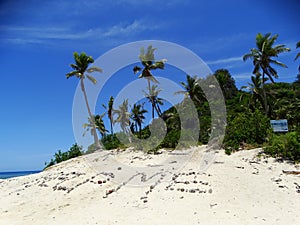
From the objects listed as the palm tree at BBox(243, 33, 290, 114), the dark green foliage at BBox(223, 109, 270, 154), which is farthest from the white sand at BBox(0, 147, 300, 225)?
the palm tree at BBox(243, 33, 290, 114)

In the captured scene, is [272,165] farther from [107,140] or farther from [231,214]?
[107,140]

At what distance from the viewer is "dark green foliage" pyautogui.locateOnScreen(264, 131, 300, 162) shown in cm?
1596

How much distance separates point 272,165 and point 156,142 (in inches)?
414

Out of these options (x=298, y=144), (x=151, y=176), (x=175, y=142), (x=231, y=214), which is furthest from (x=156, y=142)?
(x=231, y=214)

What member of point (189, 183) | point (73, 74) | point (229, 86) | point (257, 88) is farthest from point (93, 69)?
point (229, 86)

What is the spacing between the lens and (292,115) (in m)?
27.4

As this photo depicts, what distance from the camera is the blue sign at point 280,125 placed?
2086cm

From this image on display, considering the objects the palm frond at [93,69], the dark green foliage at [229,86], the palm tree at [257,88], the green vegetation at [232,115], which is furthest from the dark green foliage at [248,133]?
the dark green foliage at [229,86]

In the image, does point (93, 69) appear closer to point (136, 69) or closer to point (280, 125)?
point (136, 69)

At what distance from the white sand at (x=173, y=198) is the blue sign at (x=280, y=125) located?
503cm

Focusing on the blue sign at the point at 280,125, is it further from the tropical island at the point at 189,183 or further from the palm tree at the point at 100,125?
the palm tree at the point at 100,125

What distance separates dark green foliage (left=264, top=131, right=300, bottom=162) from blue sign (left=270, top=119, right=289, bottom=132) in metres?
3.73

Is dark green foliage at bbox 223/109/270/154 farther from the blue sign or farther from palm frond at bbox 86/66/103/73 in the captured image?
palm frond at bbox 86/66/103/73

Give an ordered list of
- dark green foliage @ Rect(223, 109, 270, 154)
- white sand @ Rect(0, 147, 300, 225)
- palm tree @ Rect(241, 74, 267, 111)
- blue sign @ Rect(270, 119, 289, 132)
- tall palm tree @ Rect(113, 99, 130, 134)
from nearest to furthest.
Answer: white sand @ Rect(0, 147, 300, 225) → dark green foliage @ Rect(223, 109, 270, 154) → blue sign @ Rect(270, 119, 289, 132) → palm tree @ Rect(241, 74, 267, 111) → tall palm tree @ Rect(113, 99, 130, 134)
